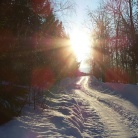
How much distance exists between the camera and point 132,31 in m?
29.4

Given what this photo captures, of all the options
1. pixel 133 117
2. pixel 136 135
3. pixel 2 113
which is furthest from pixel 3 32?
pixel 133 117

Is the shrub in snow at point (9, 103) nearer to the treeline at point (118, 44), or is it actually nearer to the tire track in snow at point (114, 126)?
the tire track in snow at point (114, 126)

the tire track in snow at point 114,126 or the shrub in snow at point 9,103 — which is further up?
the shrub in snow at point 9,103

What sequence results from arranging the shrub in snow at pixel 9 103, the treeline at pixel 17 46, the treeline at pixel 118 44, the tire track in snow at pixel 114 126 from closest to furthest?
the shrub in snow at pixel 9 103 → the tire track in snow at pixel 114 126 → the treeline at pixel 17 46 → the treeline at pixel 118 44

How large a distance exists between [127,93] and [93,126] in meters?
13.2

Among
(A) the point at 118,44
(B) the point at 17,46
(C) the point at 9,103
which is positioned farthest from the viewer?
(A) the point at 118,44

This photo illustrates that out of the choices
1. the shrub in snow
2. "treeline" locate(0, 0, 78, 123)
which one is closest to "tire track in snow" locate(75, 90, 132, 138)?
the shrub in snow

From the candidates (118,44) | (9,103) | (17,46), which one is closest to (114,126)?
(9,103)

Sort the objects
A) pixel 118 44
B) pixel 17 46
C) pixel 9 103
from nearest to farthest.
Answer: pixel 9 103, pixel 17 46, pixel 118 44

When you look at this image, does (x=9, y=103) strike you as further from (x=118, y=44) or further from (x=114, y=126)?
(x=118, y=44)

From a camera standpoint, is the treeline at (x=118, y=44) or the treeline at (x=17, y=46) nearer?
the treeline at (x=17, y=46)

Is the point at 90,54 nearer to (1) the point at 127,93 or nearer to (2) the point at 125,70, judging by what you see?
(2) the point at 125,70

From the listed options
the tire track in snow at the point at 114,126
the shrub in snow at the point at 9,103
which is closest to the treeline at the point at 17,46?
the shrub in snow at the point at 9,103

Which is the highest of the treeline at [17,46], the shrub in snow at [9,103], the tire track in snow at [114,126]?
the treeline at [17,46]
